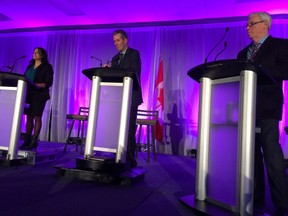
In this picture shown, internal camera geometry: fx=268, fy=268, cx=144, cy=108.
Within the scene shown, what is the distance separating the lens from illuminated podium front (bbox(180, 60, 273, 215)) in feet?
4.08

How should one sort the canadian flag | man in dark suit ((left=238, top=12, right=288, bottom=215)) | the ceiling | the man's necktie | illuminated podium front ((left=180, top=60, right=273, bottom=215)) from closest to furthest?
illuminated podium front ((left=180, top=60, right=273, bottom=215)) < man in dark suit ((left=238, top=12, right=288, bottom=215)) < the man's necktie < the ceiling < the canadian flag

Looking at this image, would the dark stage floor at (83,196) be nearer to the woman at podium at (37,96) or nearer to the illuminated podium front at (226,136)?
the illuminated podium front at (226,136)

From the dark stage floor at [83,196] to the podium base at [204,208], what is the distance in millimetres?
36

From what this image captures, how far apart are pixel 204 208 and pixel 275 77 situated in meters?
0.81

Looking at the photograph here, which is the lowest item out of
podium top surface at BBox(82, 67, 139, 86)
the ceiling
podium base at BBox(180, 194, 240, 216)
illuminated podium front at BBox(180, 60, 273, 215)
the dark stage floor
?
the dark stage floor

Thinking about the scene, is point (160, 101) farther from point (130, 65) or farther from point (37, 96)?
point (130, 65)

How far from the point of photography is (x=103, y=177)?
1.98m

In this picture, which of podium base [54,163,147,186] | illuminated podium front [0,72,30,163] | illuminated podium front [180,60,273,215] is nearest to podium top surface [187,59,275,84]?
illuminated podium front [180,60,273,215]

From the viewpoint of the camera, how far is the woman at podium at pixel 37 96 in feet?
10.2

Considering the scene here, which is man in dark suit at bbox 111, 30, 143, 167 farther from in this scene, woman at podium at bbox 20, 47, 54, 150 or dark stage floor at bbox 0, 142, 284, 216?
woman at podium at bbox 20, 47, 54, 150

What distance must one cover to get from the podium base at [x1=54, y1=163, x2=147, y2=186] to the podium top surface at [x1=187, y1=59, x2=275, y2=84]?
0.92 meters

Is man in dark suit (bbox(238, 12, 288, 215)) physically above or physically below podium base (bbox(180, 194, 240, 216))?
above

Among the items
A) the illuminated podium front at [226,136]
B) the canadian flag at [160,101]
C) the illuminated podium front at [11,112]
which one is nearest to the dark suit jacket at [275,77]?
the illuminated podium front at [226,136]

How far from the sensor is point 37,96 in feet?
10.2
